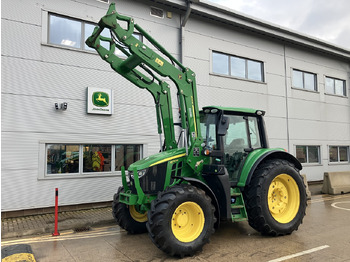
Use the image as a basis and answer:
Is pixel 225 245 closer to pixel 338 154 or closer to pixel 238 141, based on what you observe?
pixel 238 141

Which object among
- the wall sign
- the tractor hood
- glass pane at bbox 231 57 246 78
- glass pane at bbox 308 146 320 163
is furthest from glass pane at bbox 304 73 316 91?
the tractor hood

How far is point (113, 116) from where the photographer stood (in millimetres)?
8789

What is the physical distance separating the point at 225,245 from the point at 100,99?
566 centimetres

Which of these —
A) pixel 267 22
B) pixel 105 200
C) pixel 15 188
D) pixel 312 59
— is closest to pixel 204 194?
pixel 105 200

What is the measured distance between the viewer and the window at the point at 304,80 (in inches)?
532

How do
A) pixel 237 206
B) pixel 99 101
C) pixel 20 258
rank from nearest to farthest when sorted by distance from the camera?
pixel 20 258 → pixel 237 206 → pixel 99 101

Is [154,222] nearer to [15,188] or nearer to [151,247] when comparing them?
[151,247]

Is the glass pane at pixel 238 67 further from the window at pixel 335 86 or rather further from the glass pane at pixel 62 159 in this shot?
the glass pane at pixel 62 159

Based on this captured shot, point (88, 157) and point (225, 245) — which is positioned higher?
point (88, 157)

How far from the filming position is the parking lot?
4336 millimetres

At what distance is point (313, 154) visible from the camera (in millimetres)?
13625

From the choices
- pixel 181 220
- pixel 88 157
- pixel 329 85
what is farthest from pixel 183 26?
pixel 329 85

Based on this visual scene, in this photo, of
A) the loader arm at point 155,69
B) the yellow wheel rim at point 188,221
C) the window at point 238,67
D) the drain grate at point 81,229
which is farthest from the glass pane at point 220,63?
the yellow wheel rim at point 188,221

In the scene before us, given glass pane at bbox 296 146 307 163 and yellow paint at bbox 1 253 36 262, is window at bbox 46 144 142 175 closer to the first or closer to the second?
yellow paint at bbox 1 253 36 262
